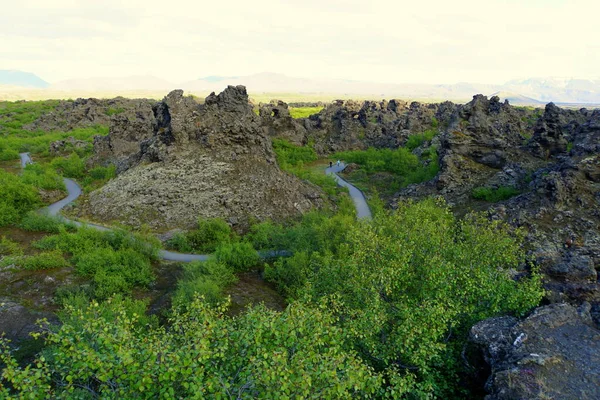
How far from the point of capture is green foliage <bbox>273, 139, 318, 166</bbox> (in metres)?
70.1

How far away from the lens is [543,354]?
10.8m

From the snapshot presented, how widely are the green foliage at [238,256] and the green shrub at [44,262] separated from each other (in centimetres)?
1136

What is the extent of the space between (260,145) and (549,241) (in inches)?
1200

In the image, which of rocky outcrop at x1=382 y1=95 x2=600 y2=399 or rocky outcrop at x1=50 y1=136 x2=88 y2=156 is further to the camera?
rocky outcrop at x1=50 y1=136 x2=88 y2=156

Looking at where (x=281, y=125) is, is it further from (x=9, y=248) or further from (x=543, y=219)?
(x=543, y=219)

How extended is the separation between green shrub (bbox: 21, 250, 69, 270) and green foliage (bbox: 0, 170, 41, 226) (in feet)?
39.7

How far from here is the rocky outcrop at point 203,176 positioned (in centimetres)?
3803

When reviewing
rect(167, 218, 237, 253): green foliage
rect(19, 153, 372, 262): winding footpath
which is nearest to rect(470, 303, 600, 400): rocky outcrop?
rect(19, 153, 372, 262): winding footpath

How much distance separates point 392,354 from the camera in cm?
1204

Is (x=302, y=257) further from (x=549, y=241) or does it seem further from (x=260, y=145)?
(x=260, y=145)

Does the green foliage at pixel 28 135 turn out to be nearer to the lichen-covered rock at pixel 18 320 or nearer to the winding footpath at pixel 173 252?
the winding footpath at pixel 173 252

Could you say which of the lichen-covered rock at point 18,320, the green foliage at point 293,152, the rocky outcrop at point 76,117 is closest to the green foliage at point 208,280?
the lichen-covered rock at point 18,320

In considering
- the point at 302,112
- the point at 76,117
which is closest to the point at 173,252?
the point at 76,117

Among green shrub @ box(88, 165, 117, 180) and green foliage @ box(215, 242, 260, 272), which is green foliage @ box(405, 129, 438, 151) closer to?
green foliage @ box(215, 242, 260, 272)
